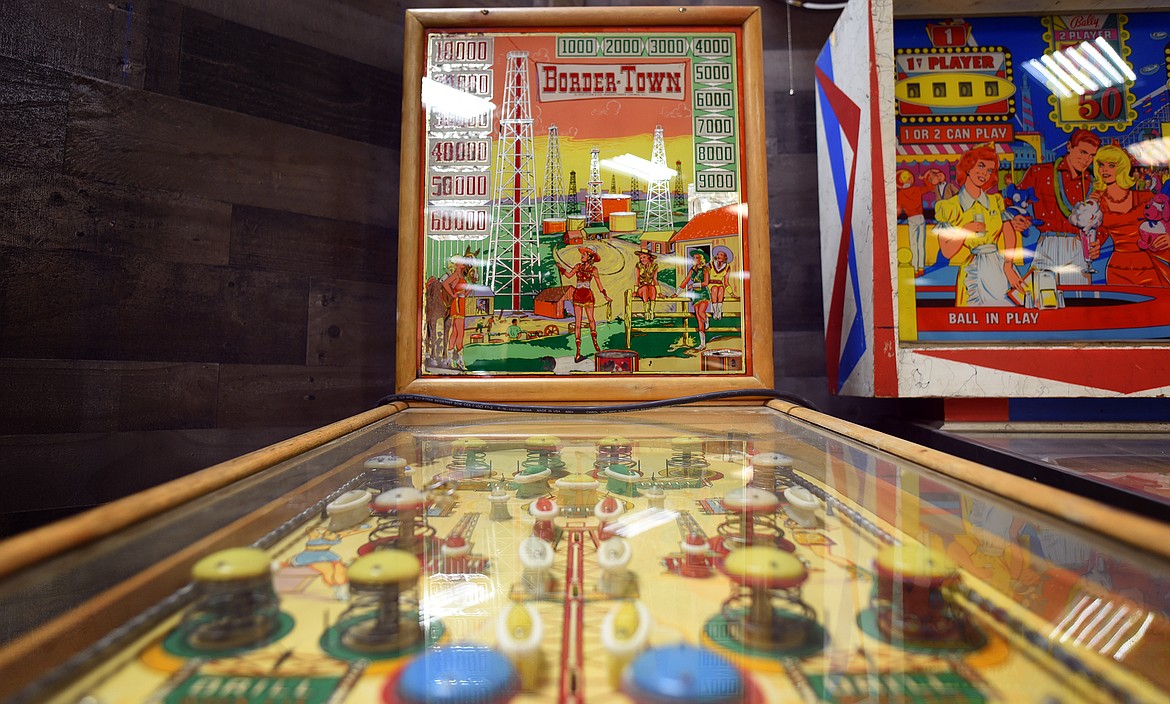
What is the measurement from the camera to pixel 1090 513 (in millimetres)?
429

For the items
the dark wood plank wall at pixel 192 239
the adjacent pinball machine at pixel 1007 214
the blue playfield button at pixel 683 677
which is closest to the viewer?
the blue playfield button at pixel 683 677

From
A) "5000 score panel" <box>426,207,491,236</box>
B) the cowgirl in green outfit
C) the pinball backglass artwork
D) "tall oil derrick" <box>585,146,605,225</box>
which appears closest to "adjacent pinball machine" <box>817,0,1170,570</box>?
the pinball backglass artwork

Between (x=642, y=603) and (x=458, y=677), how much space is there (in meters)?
0.15

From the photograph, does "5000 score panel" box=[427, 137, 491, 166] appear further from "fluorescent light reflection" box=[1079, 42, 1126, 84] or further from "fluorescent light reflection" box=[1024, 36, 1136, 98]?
"fluorescent light reflection" box=[1079, 42, 1126, 84]

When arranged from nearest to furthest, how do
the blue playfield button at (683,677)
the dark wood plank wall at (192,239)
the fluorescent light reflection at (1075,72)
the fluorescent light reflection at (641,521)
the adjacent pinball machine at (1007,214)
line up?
the blue playfield button at (683,677), the fluorescent light reflection at (641,521), the dark wood plank wall at (192,239), the adjacent pinball machine at (1007,214), the fluorescent light reflection at (1075,72)

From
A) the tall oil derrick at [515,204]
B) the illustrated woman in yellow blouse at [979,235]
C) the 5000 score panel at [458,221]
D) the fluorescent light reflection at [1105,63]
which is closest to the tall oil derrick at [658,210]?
the tall oil derrick at [515,204]

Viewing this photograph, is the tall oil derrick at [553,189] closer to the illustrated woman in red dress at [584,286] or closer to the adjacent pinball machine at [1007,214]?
the illustrated woman in red dress at [584,286]

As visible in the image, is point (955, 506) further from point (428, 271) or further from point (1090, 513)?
point (428, 271)

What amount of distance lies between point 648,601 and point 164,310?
1.30 m

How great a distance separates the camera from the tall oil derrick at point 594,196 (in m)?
1.36

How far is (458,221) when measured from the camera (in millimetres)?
1356

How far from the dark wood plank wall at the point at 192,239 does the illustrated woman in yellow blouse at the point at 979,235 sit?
0.40m

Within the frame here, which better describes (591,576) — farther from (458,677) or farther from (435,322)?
(435,322)

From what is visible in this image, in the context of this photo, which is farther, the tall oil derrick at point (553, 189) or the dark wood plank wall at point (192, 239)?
the tall oil derrick at point (553, 189)
